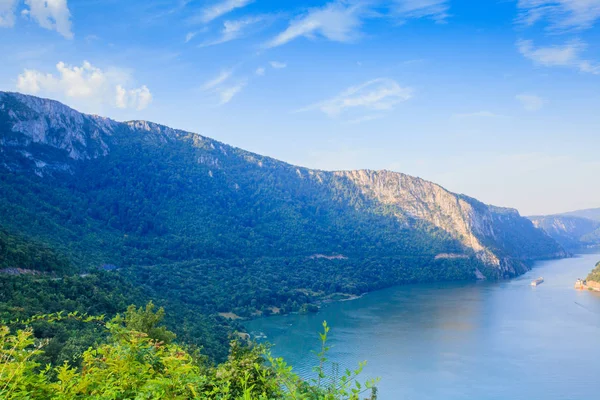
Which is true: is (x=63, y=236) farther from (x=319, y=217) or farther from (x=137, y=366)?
(x=319, y=217)

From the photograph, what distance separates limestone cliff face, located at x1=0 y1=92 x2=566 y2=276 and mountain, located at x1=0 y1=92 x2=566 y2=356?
33 centimetres

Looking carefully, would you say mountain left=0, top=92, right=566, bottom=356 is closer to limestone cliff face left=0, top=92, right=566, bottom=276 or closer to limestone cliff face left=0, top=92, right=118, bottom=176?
limestone cliff face left=0, top=92, right=118, bottom=176

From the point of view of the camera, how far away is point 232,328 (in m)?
40.1

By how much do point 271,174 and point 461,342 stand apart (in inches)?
2933

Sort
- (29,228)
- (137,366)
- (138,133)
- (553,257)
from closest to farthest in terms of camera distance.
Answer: (137,366)
(29,228)
(138,133)
(553,257)

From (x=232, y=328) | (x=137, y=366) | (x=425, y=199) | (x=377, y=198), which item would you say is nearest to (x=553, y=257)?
(x=425, y=199)

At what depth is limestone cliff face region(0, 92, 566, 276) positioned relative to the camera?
6675cm

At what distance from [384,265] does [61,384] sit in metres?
83.1

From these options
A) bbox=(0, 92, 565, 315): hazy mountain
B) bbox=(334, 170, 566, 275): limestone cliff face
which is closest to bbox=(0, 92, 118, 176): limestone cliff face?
bbox=(0, 92, 565, 315): hazy mountain

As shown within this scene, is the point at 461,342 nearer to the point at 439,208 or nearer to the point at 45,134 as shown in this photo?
the point at 45,134

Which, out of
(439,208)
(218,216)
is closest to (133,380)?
(218,216)

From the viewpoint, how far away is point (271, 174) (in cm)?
10956

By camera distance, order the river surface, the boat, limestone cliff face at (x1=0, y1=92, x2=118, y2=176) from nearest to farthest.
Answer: the river surface < limestone cliff face at (x1=0, y1=92, x2=118, y2=176) < the boat

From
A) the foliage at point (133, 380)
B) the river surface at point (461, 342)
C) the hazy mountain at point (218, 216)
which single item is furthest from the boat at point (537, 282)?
the foliage at point (133, 380)
